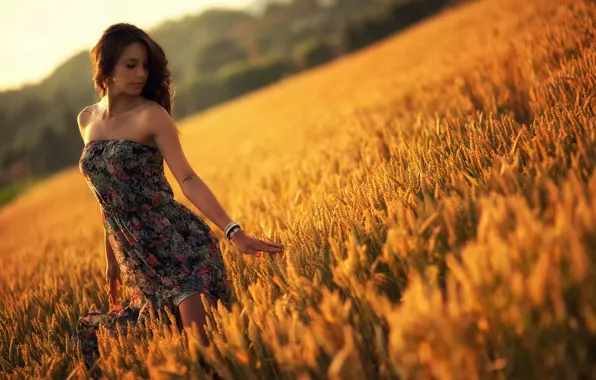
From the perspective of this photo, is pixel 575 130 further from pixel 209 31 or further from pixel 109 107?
pixel 209 31

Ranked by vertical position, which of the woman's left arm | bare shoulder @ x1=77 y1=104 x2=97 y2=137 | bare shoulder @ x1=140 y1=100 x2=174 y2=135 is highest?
bare shoulder @ x1=77 y1=104 x2=97 y2=137

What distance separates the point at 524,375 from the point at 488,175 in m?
0.77

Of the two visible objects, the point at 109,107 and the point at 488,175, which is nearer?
the point at 488,175

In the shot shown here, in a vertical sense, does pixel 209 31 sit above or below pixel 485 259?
above

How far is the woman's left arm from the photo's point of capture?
1.72 m

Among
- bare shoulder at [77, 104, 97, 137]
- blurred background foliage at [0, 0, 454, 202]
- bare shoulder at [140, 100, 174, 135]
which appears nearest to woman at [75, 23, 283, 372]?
bare shoulder at [140, 100, 174, 135]

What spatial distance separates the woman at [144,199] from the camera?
72.7 inches

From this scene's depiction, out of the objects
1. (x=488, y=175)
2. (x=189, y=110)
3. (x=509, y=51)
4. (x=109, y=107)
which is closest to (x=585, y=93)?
(x=488, y=175)

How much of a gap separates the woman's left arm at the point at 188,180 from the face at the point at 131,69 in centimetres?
20

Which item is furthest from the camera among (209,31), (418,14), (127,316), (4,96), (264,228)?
(209,31)

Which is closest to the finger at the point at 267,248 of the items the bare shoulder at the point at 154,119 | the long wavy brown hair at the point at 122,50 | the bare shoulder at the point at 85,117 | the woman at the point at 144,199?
the woman at the point at 144,199

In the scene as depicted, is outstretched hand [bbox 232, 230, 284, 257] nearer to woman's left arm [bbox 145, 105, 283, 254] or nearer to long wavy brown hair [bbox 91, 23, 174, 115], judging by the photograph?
woman's left arm [bbox 145, 105, 283, 254]

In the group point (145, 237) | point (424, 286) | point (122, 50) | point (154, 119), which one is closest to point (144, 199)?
point (145, 237)

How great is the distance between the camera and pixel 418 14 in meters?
36.1
